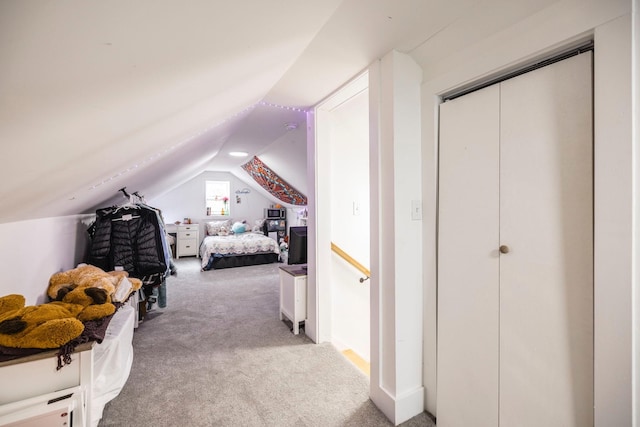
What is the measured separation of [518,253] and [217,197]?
25.0ft

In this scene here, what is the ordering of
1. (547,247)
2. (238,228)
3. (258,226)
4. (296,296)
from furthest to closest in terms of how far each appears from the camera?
(258,226), (238,228), (296,296), (547,247)

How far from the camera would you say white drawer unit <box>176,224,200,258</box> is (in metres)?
6.64

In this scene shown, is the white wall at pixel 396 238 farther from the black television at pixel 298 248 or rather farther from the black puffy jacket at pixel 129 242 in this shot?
the black puffy jacket at pixel 129 242

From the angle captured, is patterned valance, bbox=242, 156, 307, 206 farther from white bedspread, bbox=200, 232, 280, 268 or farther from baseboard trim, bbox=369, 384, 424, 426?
baseboard trim, bbox=369, 384, 424, 426

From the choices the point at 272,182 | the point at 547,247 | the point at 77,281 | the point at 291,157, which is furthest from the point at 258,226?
the point at 547,247

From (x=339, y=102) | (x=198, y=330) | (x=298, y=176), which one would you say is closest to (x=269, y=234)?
(x=298, y=176)

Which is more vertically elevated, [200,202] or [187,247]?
[200,202]

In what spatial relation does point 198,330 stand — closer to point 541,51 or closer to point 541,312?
point 541,312

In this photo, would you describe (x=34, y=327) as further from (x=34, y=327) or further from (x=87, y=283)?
(x=87, y=283)

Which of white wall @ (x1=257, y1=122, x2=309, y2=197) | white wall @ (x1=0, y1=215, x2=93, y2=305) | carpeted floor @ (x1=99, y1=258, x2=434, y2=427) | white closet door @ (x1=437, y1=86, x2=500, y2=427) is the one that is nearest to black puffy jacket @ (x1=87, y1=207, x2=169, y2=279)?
white wall @ (x1=0, y1=215, x2=93, y2=305)

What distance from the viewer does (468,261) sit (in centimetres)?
146

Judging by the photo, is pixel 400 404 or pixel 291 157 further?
pixel 291 157

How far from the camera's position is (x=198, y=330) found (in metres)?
2.77

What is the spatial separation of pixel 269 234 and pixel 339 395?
5814 mm
